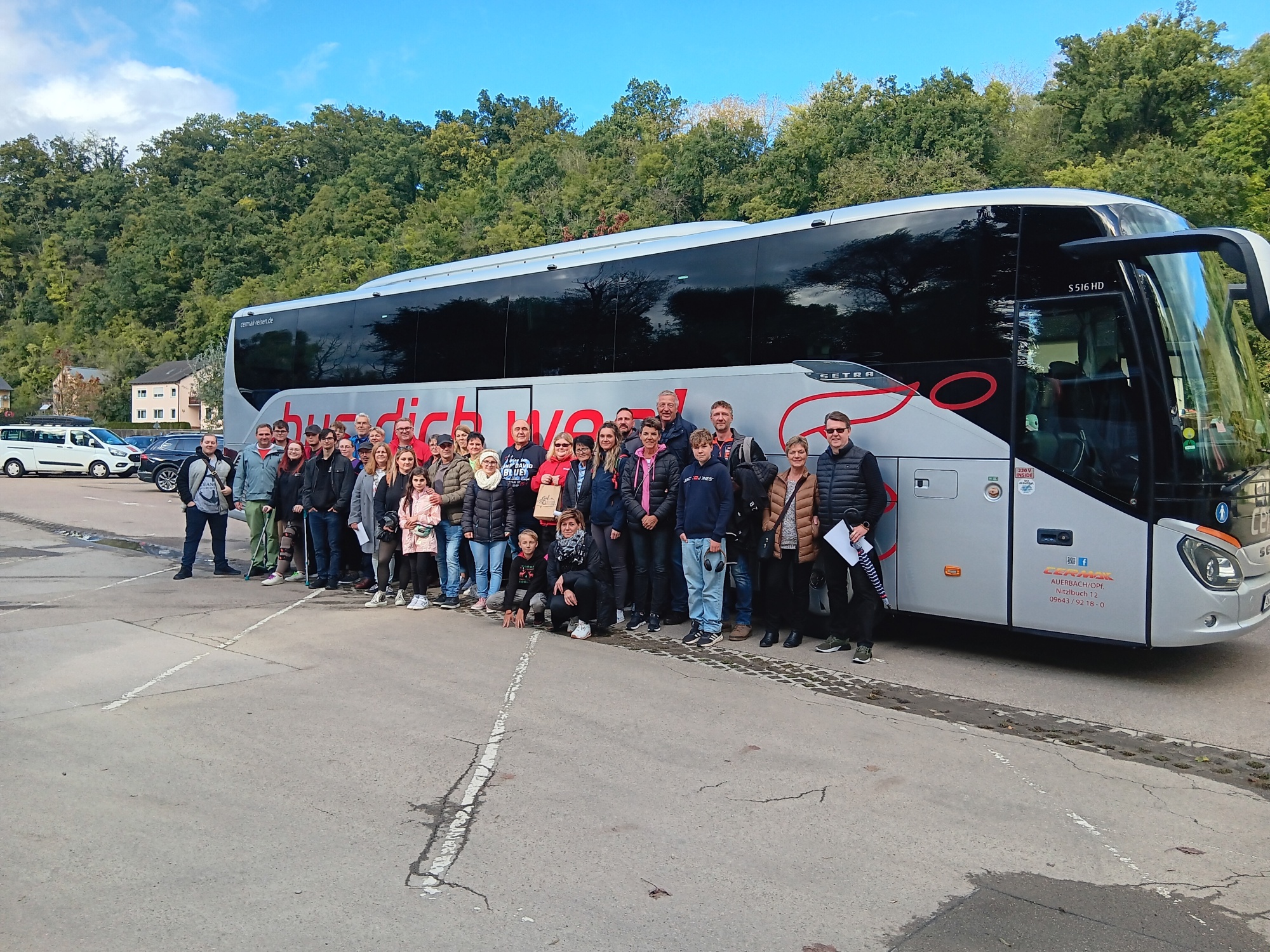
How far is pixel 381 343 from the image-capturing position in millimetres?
13586

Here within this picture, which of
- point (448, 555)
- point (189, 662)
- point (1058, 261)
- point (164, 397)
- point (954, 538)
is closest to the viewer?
point (1058, 261)

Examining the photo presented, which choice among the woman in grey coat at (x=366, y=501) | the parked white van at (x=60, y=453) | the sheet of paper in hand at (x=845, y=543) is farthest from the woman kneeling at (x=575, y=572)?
the parked white van at (x=60, y=453)

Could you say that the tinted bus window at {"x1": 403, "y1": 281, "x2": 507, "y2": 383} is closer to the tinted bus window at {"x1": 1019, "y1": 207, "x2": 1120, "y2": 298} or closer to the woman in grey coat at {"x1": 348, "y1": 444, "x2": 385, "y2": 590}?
the woman in grey coat at {"x1": 348, "y1": 444, "x2": 385, "y2": 590}

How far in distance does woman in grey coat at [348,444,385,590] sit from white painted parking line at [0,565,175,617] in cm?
307

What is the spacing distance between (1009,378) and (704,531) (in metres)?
2.96

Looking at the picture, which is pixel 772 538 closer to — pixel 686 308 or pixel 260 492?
pixel 686 308

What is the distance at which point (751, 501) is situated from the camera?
9.01 meters

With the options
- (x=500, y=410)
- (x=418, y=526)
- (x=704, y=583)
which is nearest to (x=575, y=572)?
(x=704, y=583)

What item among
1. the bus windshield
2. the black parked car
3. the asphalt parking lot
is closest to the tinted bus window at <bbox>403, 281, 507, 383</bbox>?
the asphalt parking lot

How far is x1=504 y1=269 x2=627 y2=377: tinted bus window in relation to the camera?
425 inches

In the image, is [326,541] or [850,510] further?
[326,541]

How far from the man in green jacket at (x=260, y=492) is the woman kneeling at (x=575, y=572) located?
5427mm

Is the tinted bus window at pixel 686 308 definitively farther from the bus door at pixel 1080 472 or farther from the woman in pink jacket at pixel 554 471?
the bus door at pixel 1080 472

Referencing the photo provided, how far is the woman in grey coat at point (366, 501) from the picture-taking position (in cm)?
1155
